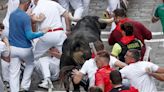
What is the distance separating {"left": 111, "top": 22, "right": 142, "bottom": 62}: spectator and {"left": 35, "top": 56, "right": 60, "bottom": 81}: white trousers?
176cm

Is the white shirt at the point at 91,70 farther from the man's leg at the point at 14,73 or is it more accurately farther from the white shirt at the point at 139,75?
the man's leg at the point at 14,73

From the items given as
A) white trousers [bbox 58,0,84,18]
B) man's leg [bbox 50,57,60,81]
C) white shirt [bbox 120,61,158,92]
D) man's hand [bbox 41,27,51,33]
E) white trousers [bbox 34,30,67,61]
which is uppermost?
white trousers [bbox 58,0,84,18]

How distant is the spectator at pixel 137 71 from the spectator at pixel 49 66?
2.80m

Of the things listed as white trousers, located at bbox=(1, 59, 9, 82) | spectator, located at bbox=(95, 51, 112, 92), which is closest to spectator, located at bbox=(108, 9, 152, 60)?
spectator, located at bbox=(95, 51, 112, 92)

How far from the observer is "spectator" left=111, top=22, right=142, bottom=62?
10359mm

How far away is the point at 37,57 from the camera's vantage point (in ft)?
38.9

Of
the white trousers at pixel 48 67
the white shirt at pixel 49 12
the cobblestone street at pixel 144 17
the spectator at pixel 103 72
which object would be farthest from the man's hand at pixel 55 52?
the spectator at pixel 103 72

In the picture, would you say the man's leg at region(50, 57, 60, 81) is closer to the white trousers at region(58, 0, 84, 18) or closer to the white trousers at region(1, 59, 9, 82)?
the white trousers at region(1, 59, 9, 82)

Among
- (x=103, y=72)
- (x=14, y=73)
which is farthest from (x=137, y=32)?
(x=14, y=73)

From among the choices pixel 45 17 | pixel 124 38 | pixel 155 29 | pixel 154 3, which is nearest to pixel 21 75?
pixel 45 17

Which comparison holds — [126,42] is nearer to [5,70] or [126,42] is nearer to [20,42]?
[20,42]

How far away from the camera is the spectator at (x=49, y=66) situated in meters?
11.7

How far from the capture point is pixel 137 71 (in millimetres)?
9125

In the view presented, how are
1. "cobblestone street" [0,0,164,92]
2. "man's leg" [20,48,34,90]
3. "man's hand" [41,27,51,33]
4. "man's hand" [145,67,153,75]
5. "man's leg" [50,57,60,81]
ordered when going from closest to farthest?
"man's hand" [145,67,153,75]
"man's hand" [41,27,51,33]
"man's leg" [20,48,34,90]
"man's leg" [50,57,60,81]
"cobblestone street" [0,0,164,92]
